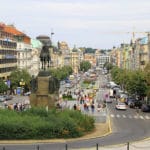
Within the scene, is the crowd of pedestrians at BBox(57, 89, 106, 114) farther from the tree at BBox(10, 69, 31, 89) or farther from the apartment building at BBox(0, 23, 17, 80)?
the apartment building at BBox(0, 23, 17, 80)

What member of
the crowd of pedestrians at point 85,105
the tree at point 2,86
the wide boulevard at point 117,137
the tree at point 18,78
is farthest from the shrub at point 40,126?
the tree at point 18,78

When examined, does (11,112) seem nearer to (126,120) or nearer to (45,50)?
(45,50)

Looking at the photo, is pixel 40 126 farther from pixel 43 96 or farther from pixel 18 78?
pixel 18 78

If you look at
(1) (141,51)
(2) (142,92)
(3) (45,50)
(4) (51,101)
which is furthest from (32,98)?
(1) (141,51)

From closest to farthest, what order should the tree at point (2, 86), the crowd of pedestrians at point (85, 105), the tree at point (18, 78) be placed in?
1. the crowd of pedestrians at point (85, 105)
2. the tree at point (2, 86)
3. the tree at point (18, 78)

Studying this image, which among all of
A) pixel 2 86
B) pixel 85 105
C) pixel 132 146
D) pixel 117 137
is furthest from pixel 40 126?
pixel 2 86

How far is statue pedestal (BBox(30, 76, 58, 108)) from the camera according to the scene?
52.1 metres

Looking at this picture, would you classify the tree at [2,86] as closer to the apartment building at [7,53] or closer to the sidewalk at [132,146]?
the apartment building at [7,53]

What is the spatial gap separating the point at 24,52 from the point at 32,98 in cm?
12357

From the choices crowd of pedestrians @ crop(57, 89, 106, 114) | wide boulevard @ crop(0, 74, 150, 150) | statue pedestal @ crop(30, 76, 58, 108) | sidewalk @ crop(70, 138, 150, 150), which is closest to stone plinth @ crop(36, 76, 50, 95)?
statue pedestal @ crop(30, 76, 58, 108)

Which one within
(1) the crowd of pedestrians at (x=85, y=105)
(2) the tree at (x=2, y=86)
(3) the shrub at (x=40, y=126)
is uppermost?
(3) the shrub at (x=40, y=126)

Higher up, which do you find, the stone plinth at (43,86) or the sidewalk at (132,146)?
the stone plinth at (43,86)

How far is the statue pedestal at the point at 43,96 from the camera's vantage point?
2051 inches

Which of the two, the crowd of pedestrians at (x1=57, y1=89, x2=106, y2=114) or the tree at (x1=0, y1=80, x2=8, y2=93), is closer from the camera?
the crowd of pedestrians at (x1=57, y1=89, x2=106, y2=114)
